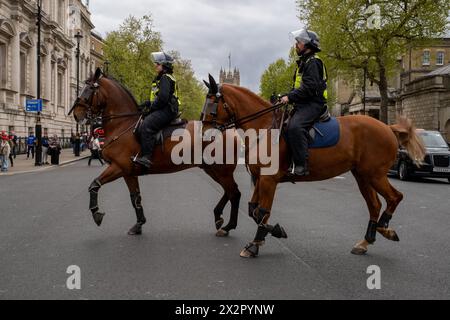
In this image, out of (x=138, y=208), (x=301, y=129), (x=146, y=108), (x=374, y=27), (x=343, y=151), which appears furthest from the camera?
(x=374, y=27)

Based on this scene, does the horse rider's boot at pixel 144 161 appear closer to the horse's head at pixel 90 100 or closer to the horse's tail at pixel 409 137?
the horse's head at pixel 90 100

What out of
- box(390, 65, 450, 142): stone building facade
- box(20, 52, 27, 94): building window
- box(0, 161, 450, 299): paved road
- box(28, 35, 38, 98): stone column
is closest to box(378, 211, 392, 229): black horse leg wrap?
box(0, 161, 450, 299): paved road

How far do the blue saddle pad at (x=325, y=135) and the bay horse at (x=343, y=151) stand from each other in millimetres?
62

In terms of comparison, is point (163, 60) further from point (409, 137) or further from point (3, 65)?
point (3, 65)

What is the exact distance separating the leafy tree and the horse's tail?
1185 inches

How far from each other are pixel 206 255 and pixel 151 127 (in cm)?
247

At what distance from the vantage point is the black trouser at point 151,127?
782cm

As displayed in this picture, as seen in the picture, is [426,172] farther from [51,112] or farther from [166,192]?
[51,112]

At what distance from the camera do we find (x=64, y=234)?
7.75 m

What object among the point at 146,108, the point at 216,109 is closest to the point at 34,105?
the point at 146,108

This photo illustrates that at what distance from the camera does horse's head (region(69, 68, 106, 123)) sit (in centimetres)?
837

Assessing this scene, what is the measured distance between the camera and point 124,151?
7.89m

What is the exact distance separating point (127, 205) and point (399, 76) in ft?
225
